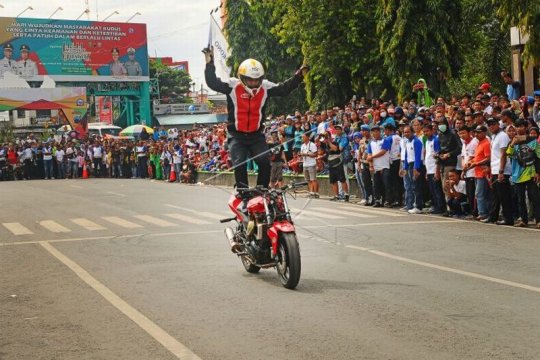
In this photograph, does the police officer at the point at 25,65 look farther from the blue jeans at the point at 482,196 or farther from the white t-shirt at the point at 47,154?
the blue jeans at the point at 482,196

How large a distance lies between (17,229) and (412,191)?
8.17m

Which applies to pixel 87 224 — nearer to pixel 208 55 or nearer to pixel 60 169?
pixel 208 55

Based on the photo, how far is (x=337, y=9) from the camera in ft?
117

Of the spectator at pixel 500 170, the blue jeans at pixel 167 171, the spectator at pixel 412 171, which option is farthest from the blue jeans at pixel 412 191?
the blue jeans at pixel 167 171

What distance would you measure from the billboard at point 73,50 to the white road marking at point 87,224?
52.6 m

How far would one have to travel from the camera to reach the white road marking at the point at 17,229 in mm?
16242

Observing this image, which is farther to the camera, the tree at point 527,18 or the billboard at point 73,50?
the billboard at point 73,50

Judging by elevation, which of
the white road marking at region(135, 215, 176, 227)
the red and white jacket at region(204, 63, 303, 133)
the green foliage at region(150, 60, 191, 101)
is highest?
the green foliage at region(150, 60, 191, 101)

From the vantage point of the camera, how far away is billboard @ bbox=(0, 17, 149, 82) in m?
69.2

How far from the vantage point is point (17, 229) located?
16953 mm

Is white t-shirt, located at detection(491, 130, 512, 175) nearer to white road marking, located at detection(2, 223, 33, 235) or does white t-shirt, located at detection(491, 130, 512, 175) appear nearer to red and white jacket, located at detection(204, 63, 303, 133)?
red and white jacket, located at detection(204, 63, 303, 133)

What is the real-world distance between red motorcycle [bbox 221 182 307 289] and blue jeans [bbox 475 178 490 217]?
7307 millimetres

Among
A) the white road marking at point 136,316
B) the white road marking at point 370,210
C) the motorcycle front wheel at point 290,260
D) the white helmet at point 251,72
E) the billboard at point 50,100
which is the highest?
the billboard at point 50,100

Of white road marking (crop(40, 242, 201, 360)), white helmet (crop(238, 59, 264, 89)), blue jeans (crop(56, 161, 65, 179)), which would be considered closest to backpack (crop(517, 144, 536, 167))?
white helmet (crop(238, 59, 264, 89))
